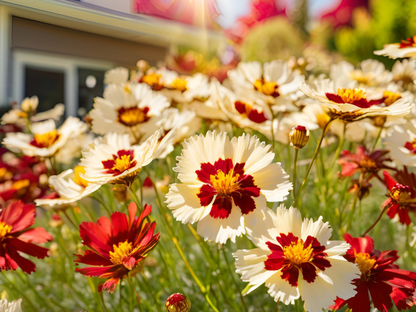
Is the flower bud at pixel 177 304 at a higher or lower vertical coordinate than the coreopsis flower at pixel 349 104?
lower

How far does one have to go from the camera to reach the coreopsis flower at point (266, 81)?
501 millimetres

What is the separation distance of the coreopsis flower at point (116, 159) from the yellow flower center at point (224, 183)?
2.5 inches

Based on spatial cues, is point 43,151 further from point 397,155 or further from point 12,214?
point 397,155

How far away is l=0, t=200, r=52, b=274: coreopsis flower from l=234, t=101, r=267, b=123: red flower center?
1.02 feet

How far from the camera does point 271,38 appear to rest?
185cm

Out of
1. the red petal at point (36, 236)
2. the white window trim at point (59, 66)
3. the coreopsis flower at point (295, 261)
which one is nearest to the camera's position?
the coreopsis flower at point (295, 261)

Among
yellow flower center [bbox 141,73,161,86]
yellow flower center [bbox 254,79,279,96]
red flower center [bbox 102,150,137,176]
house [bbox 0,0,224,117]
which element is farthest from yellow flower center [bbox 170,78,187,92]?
house [bbox 0,0,224,117]

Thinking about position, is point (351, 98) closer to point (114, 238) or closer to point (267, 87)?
point (267, 87)

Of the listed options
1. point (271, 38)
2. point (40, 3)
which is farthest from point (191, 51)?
point (40, 3)

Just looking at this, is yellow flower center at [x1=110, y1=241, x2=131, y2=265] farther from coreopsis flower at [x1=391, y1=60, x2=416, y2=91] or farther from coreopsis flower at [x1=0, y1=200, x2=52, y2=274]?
coreopsis flower at [x1=391, y1=60, x2=416, y2=91]

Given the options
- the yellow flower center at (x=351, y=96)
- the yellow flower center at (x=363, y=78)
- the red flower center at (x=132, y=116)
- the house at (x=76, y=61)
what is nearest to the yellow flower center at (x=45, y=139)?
the red flower center at (x=132, y=116)

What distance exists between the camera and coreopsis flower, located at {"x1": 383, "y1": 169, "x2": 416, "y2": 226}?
0.34 m

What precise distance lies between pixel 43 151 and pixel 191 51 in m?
3.08

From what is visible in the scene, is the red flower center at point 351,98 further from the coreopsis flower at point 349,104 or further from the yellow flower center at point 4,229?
the yellow flower center at point 4,229
